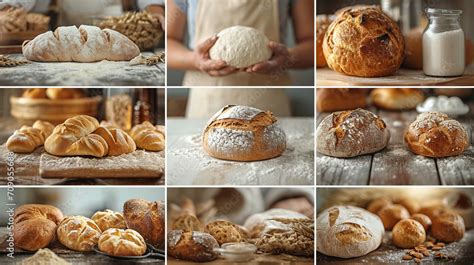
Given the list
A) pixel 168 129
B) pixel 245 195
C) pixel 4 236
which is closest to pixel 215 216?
pixel 245 195

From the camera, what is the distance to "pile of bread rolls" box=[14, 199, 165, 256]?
7.72 ft

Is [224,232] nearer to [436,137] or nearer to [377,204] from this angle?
[377,204]

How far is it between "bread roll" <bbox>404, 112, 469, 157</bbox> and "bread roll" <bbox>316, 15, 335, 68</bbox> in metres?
0.37

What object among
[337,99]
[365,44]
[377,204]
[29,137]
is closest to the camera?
[365,44]

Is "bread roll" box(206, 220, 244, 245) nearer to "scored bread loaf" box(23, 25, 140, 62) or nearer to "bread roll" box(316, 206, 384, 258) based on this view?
"bread roll" box(316, 206, 384, 258)

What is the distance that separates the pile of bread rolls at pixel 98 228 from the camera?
2.35 m

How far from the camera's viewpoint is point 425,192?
2.57m

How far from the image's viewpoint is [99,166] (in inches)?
91.6

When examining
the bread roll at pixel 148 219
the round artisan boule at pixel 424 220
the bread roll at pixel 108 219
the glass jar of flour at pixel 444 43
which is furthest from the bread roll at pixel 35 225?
the glass jar of flour at pixel 444 43

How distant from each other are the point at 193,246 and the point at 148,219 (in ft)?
0.58

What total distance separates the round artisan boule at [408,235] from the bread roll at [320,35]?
620mm

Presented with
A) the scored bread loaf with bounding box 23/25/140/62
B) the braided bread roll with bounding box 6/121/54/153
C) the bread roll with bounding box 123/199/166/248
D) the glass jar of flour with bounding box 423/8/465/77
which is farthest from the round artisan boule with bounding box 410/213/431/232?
the braided bread roll with bounding box 6/121/54/153

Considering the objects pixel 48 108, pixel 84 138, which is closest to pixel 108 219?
pixel 84 138

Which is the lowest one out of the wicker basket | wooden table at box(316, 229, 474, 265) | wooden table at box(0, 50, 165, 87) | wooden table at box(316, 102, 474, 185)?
wooden table at box(316, 229, 474, 265)
